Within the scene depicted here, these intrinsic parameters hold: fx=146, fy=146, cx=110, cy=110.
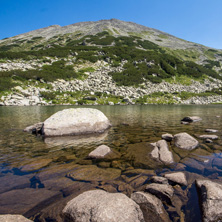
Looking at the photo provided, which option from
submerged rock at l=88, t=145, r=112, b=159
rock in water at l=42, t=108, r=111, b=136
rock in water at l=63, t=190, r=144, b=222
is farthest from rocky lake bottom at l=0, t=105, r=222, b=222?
rock in water at l=42, t=108, r=111, b=136

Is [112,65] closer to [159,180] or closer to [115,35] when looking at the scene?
[115,35]

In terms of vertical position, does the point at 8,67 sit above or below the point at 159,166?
above

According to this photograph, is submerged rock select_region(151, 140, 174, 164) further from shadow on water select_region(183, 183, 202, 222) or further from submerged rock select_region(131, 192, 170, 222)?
submerged rock select_region(131, 192, 170, 222)

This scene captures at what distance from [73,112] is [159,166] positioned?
8.74 meters

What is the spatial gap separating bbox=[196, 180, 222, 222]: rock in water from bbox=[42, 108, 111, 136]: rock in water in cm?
911

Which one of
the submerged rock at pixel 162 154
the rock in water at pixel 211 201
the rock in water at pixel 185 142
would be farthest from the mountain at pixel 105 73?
the rock in water at pixel 211 201

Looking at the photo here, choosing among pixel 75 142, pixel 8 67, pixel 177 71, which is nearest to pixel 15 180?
pixel 75 142

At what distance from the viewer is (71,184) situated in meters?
4.96

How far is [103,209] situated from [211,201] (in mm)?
2840

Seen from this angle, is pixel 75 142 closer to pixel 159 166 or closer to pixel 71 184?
pixel 71 184

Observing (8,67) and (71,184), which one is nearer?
(71,184)

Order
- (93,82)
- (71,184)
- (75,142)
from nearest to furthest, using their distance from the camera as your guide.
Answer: (71,184), (75,142), (93,82)

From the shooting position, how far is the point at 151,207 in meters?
3.85

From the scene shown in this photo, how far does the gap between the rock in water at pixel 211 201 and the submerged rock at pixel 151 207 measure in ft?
3.20
